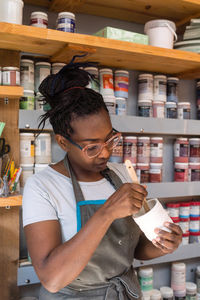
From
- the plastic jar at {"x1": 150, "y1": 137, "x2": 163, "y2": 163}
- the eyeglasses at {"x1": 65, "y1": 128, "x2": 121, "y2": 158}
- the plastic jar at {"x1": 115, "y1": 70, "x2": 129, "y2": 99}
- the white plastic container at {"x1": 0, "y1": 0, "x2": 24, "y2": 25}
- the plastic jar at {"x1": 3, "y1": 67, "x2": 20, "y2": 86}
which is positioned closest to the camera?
the eyeglasses at {"x1": 65, "y1": 128, "x2": 121, "y2": 158}

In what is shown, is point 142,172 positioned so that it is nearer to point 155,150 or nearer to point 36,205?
point 155,150

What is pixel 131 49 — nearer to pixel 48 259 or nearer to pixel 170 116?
pixel 170 116

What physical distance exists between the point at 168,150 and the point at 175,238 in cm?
126

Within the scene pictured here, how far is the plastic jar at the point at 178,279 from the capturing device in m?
2.04

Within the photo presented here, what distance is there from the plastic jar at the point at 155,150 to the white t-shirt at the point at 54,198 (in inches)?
33.0

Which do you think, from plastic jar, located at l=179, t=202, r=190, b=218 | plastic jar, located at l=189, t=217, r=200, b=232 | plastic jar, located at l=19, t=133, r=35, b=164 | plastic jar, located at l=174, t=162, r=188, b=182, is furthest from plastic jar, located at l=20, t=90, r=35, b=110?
plastic jar, located at l=189, t=217, r=200, b=232

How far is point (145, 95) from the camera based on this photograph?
191 centimetres

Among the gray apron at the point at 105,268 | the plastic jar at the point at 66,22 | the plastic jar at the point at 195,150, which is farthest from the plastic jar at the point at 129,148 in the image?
the gray apron at the point at 105,268

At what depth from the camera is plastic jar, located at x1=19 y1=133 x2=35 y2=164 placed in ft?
5.21

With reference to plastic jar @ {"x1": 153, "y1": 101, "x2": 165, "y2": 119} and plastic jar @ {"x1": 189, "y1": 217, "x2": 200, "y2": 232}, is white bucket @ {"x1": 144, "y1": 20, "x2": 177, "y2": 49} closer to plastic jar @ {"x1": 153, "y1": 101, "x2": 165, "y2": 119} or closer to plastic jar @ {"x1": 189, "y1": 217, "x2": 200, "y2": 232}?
plastic jar @ {"x1": 153, "y1": 101, "x2": 165, "y2": 119}

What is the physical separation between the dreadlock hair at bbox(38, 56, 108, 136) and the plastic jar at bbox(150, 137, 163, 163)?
0.85m

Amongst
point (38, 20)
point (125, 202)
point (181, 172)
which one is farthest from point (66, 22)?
point (181, 172)

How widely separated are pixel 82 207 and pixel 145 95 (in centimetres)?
102

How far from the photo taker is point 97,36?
5.26ft
